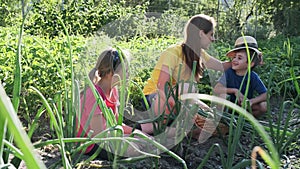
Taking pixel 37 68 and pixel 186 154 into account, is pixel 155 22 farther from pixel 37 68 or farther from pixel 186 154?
pixel 186 154

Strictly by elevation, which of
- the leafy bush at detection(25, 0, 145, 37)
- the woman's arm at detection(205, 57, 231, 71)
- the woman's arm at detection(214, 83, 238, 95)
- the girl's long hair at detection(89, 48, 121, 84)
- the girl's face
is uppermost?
the leafy bush at detection(25, 0, 145, 37)

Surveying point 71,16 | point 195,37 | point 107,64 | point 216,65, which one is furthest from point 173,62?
point 71,16

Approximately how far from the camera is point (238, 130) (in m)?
1.43

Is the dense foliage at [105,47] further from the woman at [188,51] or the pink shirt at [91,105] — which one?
the woman at [188,51]

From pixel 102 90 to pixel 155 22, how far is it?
21.3ft

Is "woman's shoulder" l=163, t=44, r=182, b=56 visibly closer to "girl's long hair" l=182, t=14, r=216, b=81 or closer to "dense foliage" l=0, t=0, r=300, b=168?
"girl's long hair" l=182, t=14, r=216, b=81

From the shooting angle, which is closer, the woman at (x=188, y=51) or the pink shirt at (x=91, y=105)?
the pink shirt at (x=91, y=105)

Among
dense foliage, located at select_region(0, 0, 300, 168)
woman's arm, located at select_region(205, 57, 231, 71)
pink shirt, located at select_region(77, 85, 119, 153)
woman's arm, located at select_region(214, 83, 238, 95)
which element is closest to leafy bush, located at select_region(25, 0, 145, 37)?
dense foliage, located at select_region(0, 0, 300, 168)

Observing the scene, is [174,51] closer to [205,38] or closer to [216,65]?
[205,38]

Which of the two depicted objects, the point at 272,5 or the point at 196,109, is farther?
the point at 272,5

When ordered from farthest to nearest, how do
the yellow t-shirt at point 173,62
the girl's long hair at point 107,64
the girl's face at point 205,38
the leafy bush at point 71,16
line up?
the leafy bush at point 71,16
the girl's face at point 205,38
the yellow t-shirt at point 173,62
the girl's long hair at point 107,64

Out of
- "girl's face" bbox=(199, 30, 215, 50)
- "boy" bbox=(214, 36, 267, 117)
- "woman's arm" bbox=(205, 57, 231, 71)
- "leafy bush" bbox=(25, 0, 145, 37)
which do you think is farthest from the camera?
"leafy bush" bbox=(25, 0, 145, 37)

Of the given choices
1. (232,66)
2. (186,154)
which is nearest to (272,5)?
(232,66)

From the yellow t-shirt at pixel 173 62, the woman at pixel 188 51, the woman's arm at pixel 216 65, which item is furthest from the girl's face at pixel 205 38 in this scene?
the woman's arm at pixel 216 65
